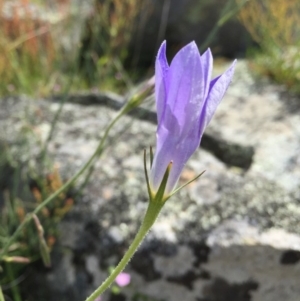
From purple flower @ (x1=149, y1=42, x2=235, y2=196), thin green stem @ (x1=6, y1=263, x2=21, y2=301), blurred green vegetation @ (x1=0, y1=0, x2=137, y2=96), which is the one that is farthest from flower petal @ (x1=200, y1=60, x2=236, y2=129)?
blurred green vegetation @ (x1=0, y1=0, x2=137, y2=96)

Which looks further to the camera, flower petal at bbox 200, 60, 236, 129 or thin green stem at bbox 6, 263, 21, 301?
thin green stem at bbox 6, 263, 21, 301

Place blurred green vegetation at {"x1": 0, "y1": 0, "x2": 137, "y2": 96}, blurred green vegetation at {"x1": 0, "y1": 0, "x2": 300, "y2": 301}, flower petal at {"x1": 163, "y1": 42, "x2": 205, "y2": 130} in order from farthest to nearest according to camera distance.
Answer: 1. blurred green vegetation at {"x1": 0, "y1": 0, "x2": 137, "y2": 96}
2. blurred green vegetation at {"x1": 0, "y1": 0, "x2": 300, "y2": 301}
3. flower petal at {"x1": 163, "y1": 42, "x2": 205, "y2": 130}

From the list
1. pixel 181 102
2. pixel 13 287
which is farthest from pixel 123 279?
pixel 181 102

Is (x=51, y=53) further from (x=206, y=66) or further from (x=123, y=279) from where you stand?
(x=206, y=66)

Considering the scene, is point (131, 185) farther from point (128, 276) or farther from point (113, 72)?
point (113, 72)

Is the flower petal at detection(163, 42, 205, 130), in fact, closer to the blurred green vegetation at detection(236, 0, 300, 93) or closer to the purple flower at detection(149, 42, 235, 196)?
the purple flower at detection(149, 42, 235, 196)
